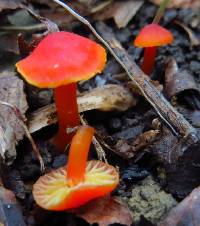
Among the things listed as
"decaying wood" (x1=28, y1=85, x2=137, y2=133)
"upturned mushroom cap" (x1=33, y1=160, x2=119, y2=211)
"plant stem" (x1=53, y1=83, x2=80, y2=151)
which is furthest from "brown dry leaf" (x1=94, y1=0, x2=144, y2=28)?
"upturned mushroom cap" (x1=33, y1=160, x2=119, y2=211)

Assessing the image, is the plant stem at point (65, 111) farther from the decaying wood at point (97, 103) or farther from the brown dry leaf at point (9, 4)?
the brown dry leaf at point (9, 4)

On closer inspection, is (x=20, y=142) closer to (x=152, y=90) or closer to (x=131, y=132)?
(x=131, y=132)

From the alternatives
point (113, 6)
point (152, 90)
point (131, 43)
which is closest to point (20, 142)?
point (152, 90)

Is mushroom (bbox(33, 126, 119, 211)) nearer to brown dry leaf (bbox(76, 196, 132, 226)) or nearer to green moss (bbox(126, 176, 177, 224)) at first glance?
brown dry leaf (bbox(76, 196, 132, 226))

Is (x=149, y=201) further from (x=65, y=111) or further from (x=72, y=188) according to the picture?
(x=65, y=111)

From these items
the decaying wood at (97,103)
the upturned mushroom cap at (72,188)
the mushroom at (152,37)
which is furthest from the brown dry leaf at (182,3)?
the upturned mushroom cap at (72,188)

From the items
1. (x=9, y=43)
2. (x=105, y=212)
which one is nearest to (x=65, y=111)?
(x=105, y=212)
